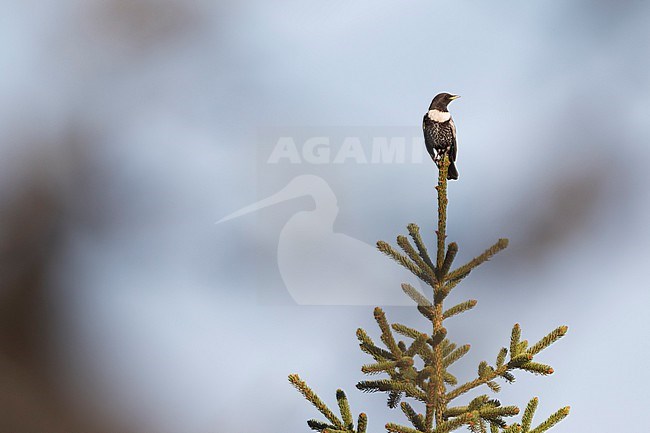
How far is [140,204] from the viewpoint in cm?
1001

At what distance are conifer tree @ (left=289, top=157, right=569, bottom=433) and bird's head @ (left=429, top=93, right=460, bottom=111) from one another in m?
3.45

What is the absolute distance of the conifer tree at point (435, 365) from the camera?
274cm

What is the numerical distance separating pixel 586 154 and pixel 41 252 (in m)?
8.63

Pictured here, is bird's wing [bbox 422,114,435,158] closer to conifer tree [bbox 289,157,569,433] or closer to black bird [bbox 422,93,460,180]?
black bird [bbox 422,93,460,180]

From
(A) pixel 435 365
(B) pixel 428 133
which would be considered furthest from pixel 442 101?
(A) pixel 435 365

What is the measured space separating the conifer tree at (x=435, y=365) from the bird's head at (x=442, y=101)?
11.3 ft

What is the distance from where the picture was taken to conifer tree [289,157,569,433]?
2.74m

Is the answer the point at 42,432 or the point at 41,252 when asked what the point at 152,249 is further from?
the point at 42,432

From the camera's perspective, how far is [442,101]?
656 cm

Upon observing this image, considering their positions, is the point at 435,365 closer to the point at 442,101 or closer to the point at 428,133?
the point at 428,133

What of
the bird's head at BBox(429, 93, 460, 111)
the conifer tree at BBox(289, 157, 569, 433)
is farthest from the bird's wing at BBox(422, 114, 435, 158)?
the conifer tree at BBox(289, 157, 569, 433)

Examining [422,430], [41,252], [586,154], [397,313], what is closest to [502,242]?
[422,430]

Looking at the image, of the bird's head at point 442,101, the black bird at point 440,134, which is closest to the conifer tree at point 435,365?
the black bird at point 440,134

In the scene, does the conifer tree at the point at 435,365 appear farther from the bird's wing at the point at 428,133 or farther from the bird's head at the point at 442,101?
the bird's head at the point at 442,101
